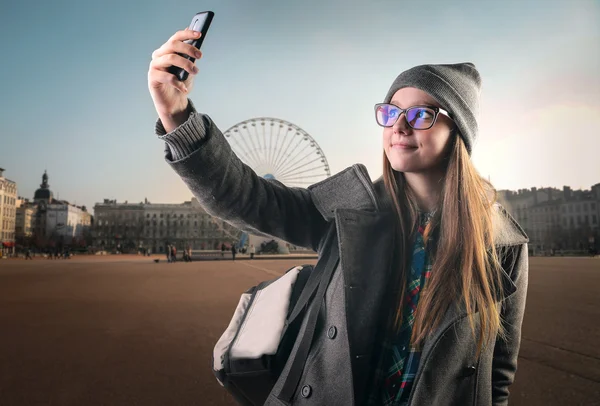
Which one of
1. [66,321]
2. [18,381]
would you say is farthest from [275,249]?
[18,381]

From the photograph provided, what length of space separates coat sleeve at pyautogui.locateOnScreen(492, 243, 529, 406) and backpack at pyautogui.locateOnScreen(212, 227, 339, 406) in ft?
2.19

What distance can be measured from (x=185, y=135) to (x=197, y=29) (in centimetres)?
34

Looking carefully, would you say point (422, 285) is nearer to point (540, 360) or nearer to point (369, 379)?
point (369, 379)

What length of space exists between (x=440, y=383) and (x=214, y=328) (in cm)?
575

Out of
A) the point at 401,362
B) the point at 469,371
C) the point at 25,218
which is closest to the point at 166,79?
the point at 401,362

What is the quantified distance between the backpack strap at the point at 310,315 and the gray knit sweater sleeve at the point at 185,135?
62 centimetres

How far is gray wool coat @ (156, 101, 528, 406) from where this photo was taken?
4.87 feet

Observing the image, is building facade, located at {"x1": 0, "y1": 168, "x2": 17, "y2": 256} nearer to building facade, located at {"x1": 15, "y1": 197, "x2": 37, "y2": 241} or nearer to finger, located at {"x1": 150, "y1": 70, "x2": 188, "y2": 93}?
building facade, located at {"x1": 15, "y1": 197, "x2": 37, "y2": 241}

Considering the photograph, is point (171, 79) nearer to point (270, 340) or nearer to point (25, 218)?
point (270, 340)

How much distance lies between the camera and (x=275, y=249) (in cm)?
5212

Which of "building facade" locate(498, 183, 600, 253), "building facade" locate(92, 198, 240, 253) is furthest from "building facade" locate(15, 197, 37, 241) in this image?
"building facade" locate(498, 183, 600, 253)

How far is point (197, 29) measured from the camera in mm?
1438

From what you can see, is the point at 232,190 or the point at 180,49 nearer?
the point at 180,49

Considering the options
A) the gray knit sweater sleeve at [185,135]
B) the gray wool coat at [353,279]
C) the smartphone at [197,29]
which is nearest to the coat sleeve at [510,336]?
the gray wool coat at [353,279]
